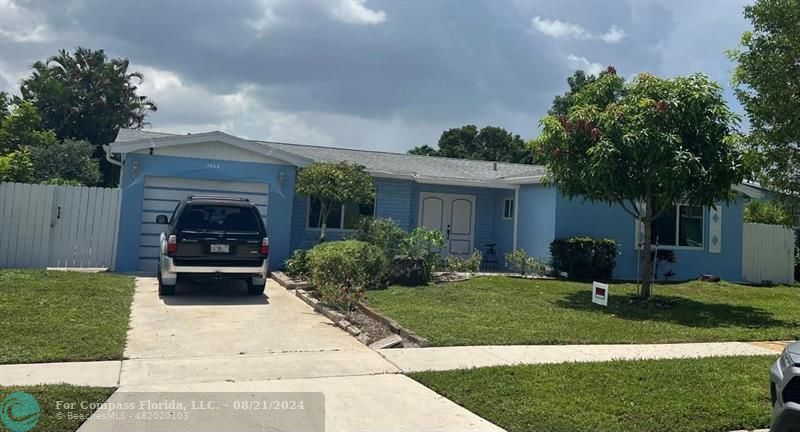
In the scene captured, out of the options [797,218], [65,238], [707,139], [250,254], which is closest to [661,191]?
[707,139]

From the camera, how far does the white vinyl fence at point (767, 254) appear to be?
19.0 meters

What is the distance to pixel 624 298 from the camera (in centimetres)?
1284

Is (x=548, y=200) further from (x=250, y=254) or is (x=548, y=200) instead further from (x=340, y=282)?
(x=250, y=254)

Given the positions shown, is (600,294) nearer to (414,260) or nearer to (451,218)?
(414,260)

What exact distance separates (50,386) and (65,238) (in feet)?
32.1

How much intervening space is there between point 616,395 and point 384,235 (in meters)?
8.78

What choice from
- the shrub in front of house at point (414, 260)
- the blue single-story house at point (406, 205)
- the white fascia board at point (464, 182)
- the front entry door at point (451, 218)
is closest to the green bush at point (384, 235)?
the shrub in front of house at point (414, 260)

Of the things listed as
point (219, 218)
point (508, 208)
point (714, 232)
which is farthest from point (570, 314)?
point (714, 232)

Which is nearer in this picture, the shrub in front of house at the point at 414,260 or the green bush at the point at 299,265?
the shrub in front of house at the point at 414,260

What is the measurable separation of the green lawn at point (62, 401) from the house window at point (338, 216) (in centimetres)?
1164

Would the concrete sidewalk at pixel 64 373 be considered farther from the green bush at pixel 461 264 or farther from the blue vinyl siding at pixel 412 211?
the blue vinyl siding at pixel 412 211

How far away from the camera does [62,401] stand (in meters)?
4.89

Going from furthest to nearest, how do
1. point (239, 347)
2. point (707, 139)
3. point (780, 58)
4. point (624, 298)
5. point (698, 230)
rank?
point (698, 230) → point (624, 298) → point (707, 139) → point (780, 58) → point (239, 347)

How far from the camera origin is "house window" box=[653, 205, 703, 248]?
17.6m
